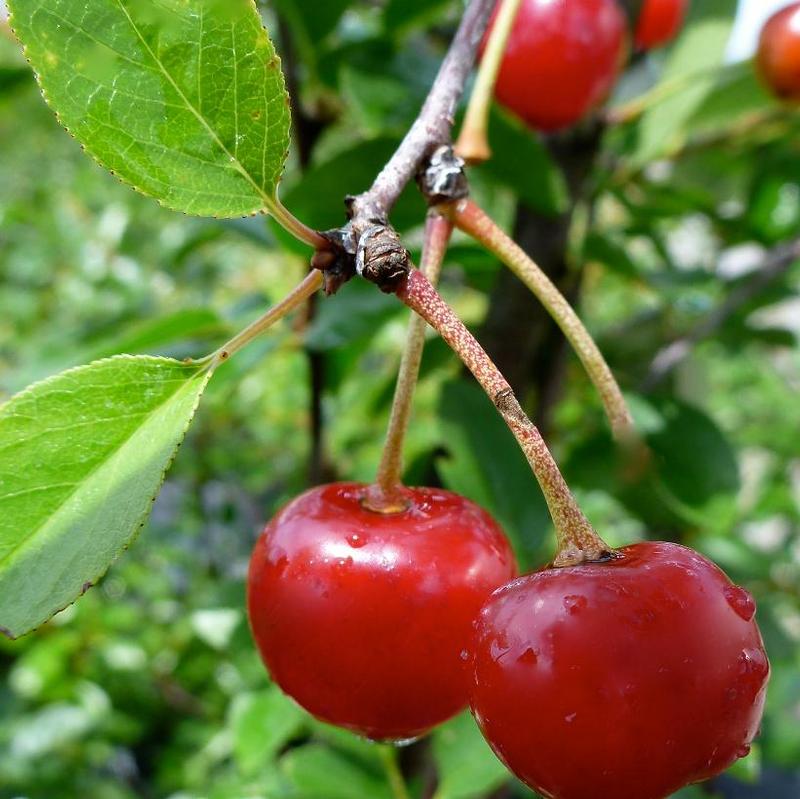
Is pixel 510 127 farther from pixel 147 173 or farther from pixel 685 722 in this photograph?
pixel 685 722

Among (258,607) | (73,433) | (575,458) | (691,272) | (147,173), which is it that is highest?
(147,173)

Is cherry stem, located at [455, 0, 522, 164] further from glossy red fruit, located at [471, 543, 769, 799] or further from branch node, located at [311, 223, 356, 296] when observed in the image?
glossy red fruit, located at [471, 543, 769, 799]

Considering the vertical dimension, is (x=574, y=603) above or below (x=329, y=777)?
above

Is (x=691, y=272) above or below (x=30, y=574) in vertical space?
below

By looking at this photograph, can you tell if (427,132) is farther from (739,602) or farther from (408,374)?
(739,602)

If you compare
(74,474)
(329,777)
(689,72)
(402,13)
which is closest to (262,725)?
(329,777)

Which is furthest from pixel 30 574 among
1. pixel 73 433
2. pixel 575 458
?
pixel 575 458

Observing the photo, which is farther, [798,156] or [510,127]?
[798,156]
